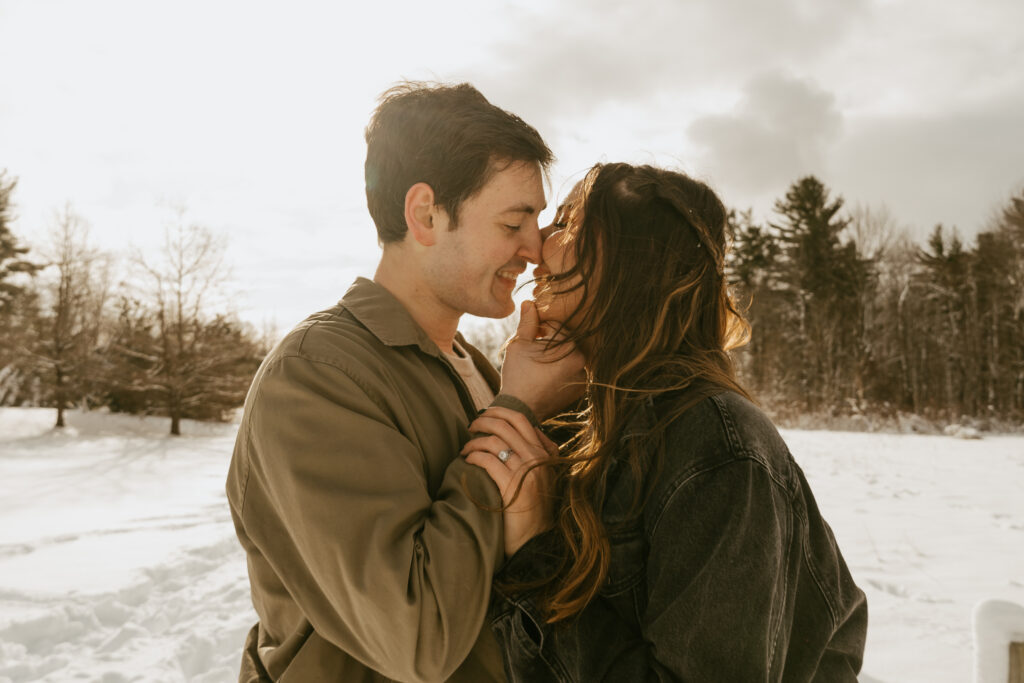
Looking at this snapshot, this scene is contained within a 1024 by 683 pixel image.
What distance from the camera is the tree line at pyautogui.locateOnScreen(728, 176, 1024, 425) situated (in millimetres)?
28844

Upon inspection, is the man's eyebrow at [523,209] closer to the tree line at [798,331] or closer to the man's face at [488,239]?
the man's face at [488,239]

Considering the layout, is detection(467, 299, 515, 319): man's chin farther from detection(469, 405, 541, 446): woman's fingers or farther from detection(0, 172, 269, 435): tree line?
detection(0, 172, 269, 435): tree line

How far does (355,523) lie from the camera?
1521 millimetres

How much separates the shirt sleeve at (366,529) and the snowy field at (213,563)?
3207mm

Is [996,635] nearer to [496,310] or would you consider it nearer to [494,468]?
[494,468]

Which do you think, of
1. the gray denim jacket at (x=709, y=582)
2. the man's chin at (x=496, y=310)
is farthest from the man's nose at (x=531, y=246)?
the gray denim jacket at (x=709, y=582)

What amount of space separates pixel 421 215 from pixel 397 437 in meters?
1.06

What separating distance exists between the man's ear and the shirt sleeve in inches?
35.0

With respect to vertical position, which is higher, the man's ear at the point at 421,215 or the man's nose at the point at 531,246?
the man's ear at the point at 421,215

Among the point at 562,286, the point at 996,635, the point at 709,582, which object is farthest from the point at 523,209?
the point at 996,635

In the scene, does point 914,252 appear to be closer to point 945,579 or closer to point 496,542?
point 945,579

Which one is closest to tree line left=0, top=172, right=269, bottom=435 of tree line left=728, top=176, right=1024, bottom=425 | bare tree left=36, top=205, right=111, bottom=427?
bare tree left=36, top=205, right=111, bottom=427

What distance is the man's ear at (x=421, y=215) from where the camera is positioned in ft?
8.07

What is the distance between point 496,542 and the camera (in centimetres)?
162
